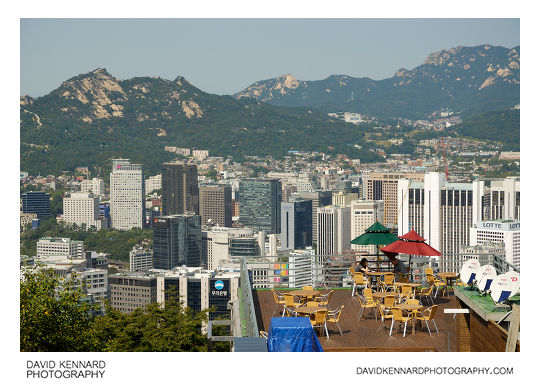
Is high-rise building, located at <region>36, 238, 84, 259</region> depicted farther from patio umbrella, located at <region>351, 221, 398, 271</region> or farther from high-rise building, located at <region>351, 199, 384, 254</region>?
patio umbrella, located at <region>351, 221, 398, 271</region>

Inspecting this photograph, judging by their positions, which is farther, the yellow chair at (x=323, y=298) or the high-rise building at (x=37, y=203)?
Result: the high-rise building at (x=37, y=203)

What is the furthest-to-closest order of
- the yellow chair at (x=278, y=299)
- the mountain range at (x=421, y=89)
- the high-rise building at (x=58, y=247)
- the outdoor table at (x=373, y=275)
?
the mountain range at (x=421, y=89), the high-rise building at (x=58, y=247), the outdoor table at (x=373, y=275), the yellow chair at (x=278, y=299)

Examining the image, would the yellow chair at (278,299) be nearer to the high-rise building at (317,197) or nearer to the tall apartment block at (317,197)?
the tall apartment block at (317,197)

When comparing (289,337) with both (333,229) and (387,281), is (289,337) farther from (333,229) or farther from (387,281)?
(333,229)

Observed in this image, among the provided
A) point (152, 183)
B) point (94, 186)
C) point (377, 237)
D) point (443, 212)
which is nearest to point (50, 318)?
point (377, 237)

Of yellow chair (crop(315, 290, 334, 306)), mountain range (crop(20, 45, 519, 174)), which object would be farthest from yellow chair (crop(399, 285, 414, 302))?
mountain range (crop(20, 45, 519, 174))

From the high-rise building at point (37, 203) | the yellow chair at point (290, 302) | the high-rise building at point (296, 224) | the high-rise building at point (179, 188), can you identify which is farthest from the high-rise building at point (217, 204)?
the yellow chair at point (290, 302)

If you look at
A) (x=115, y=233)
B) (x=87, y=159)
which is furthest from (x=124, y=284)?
(x=87, y=159)
